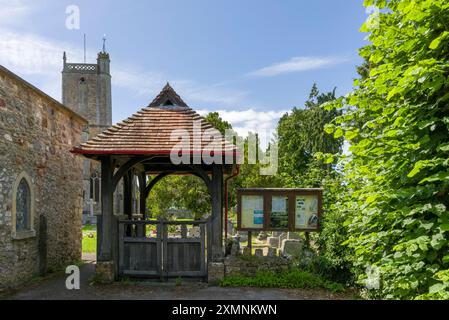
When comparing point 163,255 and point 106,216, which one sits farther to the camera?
point 163,255

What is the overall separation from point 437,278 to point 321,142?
82.7ft

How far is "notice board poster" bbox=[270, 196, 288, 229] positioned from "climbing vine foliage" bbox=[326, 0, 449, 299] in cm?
515

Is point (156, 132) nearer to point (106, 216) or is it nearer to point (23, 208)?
point (106, 216)

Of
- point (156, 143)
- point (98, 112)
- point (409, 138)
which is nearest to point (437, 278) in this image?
point (409, 138)

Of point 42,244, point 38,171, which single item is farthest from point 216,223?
point 38,171

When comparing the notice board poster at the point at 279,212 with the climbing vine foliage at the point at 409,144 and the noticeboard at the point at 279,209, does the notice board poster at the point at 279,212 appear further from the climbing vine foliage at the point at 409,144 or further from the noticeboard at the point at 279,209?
the climbing vine foliage at the point at 409,144

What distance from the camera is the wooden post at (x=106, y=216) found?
8305mm

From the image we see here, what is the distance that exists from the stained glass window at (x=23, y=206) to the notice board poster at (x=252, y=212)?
5.15m

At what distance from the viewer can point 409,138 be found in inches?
144

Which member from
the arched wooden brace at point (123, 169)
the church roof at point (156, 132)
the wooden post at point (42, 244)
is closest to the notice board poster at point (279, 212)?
the church roof at point (156, 132)

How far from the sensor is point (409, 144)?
3547mm

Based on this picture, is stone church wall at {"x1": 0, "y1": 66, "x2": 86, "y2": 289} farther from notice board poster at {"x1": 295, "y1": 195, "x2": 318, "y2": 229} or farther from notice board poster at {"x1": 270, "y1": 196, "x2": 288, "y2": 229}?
notice board poster at {"x1": 295, "y1": 195, "x2": 318, "y2": 229}

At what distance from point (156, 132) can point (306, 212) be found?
4151 mm
